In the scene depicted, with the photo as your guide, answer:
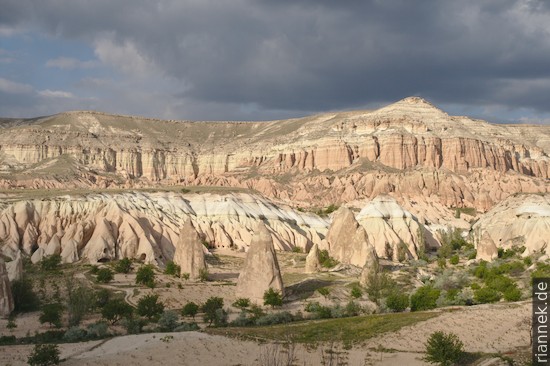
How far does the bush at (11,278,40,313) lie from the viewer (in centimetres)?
3558

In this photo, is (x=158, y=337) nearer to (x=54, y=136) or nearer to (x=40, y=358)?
(x=40, y=358)

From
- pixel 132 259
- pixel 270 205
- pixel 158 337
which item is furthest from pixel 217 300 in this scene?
pixel 270 205

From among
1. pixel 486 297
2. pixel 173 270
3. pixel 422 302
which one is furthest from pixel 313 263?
pixel 422 302

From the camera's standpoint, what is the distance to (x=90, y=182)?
135875 millimetres

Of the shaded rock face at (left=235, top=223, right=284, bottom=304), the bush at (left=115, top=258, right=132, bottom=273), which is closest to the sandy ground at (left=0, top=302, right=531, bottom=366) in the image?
the shaded rock face at (left=235, top=223, right=284, bottom=304)

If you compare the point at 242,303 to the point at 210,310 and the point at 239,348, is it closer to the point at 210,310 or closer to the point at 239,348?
the point at 210,310

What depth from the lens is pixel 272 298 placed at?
36062mm

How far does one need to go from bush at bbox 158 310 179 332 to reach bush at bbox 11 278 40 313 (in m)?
8.52

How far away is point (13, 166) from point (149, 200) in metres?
88.4

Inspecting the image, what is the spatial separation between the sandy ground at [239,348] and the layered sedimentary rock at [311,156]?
92.6 meters

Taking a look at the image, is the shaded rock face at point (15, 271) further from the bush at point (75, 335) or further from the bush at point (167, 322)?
the bush at point (75, 335)

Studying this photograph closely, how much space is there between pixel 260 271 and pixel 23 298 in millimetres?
12451

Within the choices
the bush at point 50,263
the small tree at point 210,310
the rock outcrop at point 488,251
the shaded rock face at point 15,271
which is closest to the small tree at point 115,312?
the small tree at point 210,310

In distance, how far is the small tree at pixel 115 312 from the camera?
3181cm
